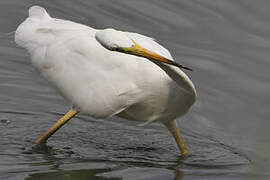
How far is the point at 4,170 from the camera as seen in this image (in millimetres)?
4348

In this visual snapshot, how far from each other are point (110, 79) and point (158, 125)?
4.72ft

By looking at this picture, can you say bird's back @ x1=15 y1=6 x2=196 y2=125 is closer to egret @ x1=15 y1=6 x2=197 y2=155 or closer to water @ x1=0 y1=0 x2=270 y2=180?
egret @ x1=15 y1=6 x2=197 y2=155

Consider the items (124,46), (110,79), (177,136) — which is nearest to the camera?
(124,46)

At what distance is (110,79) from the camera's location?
183 inches

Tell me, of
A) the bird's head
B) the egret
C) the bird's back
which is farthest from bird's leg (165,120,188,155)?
the bird's head

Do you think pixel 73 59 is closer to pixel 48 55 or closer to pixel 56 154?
pixel 48 55

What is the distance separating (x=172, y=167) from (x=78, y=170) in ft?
2.55

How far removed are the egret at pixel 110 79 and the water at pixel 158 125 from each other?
0.31 meters

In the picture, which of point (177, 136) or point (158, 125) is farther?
point (158, 125)

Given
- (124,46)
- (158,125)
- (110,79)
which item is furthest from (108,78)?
(158,125)

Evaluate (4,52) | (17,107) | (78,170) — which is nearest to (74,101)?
(78,170)

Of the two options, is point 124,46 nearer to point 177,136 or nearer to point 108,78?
point 108,78

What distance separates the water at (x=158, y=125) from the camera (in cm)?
462

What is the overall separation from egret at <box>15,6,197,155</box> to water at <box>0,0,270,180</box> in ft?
1.03
